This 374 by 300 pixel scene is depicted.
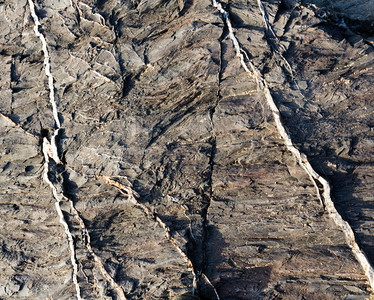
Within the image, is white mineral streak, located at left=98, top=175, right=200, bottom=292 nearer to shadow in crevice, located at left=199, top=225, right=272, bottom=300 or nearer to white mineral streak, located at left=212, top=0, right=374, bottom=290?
shadow in crevice, located at left=199, top=225, right=272, bottom=300

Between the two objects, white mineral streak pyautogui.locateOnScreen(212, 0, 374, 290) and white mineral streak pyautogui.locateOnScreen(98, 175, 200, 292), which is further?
white mineral streak pyautogui.locateOnScreen(98, 175, 200, 292)

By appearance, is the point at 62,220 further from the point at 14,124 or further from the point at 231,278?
the point at 231,278

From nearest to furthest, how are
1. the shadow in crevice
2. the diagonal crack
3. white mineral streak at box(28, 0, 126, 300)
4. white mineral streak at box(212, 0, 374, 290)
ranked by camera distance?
1. white mineral streak at box(212, 0, 374, 290)
2. the shadow in crevice
3. white mineral streak at box(28, 0, 126, 300)
4. the diagonal crack

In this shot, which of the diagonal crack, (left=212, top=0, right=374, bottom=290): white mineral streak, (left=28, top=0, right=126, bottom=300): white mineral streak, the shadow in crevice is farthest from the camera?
the diagonal crack

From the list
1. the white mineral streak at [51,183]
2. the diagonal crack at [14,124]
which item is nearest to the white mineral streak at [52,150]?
the white mineral streak at [51,183]

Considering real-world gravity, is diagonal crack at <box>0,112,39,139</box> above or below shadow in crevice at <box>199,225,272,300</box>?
above

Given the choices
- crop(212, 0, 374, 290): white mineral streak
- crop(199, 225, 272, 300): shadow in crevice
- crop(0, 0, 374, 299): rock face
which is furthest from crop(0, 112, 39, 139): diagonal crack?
crop(212, 0, 374, 290): white mineral streak

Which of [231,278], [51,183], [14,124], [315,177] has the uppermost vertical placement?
[315,177]

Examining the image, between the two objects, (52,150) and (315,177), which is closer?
(315,177)

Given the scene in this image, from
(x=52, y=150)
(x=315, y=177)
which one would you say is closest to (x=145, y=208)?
(x=52, y=150)
